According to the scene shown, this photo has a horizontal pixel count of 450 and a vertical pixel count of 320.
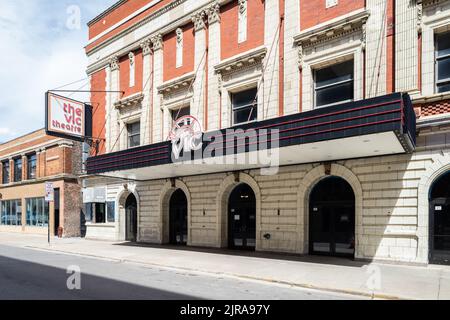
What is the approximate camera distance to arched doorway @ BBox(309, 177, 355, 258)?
49.4 feet

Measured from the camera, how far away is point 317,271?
12102mm

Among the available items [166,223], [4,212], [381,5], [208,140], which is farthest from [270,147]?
[4,212]

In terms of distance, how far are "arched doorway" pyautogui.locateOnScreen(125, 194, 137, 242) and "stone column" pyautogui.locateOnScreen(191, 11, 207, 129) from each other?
841cm

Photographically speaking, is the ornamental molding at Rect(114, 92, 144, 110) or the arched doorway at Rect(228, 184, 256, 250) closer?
the arched doorway at Rect(228, 184, 256, 250)

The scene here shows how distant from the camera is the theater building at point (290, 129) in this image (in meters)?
12.5

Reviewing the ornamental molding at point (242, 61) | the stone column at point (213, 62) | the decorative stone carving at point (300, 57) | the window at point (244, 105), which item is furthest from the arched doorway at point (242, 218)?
the decorative stone carving at point (300, 57)

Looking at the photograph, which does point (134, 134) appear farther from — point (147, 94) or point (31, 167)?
point (31, 167)

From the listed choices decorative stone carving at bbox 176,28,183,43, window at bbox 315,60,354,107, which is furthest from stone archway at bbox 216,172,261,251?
decorative stone carving at bbox 176,28,183,43

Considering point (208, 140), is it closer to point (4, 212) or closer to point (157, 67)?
point (157, 67)

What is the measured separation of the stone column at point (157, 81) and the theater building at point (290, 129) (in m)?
0.10

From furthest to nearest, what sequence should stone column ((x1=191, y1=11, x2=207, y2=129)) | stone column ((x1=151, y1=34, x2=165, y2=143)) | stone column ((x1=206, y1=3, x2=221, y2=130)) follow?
stone column ((x1=151, y1=34, x2=165, y2=143)) → stone column ((x1=191, y1=11, x2=207, y2=129)) → stone column ((x1=206, y1=3, x2=221, y2=130))

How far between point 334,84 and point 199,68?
8.10 meters

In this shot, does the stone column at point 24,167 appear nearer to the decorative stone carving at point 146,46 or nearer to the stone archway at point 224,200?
the decorative stone carving at point 146,46

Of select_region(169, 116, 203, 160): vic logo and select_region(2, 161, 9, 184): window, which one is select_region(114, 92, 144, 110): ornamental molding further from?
select_region(2, 161, 9, 184): window
